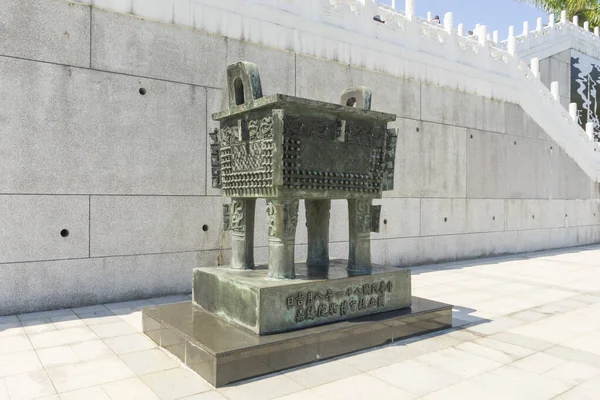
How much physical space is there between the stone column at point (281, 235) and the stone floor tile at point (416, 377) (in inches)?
53.5

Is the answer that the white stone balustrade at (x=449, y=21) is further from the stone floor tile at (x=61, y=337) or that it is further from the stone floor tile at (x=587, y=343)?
the stone floor tile at (x=61, y=337)

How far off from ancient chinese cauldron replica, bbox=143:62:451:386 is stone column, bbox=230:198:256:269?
0.01 metres

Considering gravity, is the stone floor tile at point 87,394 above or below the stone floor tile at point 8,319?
below

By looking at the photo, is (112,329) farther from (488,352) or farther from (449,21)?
(449,21)

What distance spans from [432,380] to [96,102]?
19.2 feet

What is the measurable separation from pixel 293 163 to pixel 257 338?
1753 millimetres

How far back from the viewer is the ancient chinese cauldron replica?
14.2ft

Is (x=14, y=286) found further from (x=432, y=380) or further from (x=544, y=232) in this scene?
(x=544, y=232)

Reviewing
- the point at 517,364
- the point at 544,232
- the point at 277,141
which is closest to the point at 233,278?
the point at 277,141

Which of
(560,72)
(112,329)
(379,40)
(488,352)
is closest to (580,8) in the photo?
(560,72)

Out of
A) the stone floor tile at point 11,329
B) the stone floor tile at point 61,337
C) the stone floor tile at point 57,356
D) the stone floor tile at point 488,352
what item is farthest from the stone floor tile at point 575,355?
the stone floor tile at point 11,329

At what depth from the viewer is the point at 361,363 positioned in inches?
171

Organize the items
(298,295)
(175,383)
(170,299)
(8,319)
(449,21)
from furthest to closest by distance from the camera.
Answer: (449,21)
(170,299)
(8,319)
(298,295)
(175,383)

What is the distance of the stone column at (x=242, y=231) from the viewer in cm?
541
